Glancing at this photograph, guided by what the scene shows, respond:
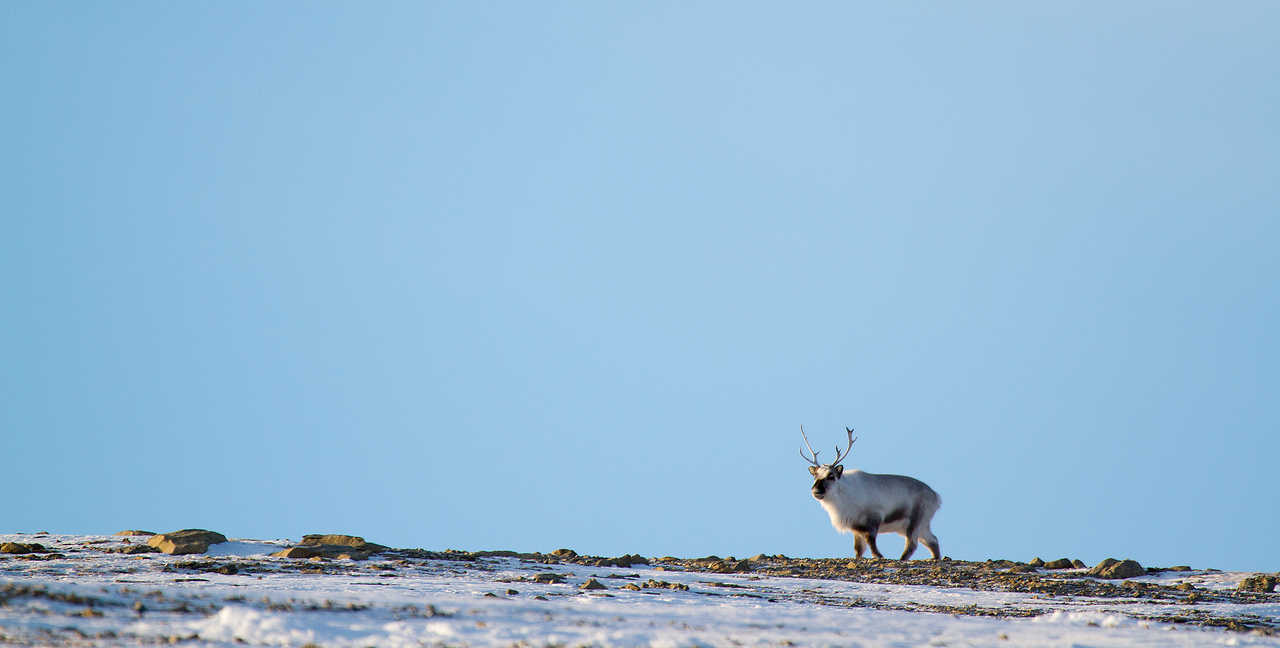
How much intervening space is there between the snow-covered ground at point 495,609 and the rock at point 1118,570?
3.45m

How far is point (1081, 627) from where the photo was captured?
1075cm

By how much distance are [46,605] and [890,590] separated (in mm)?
9979

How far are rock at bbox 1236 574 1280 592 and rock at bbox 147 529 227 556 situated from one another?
48.5ft

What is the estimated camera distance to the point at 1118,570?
18266 mm

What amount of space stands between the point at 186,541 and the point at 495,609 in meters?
7.55

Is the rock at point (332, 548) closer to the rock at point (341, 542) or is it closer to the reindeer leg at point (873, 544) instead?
the rock at point (341, 542)

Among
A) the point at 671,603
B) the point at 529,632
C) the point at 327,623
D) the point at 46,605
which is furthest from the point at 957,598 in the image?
the point at 46,605

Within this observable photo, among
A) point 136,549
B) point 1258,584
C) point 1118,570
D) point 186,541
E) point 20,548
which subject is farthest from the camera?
point 1118,570

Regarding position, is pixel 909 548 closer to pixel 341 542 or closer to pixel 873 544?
pixel 873 544

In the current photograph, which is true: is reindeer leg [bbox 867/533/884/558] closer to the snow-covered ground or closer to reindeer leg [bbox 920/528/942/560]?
reindeer leg [bbox 920/528/942/560]

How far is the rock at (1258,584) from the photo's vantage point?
16.0m

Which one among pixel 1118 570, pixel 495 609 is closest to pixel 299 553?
pixel 495 609

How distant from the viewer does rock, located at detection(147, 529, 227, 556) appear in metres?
15.5

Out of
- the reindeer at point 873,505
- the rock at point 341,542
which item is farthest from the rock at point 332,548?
the reindeer at point 873,505
